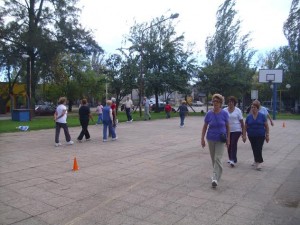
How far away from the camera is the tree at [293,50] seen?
41081mm

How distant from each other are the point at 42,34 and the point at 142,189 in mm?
27188

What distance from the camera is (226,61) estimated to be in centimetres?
3969

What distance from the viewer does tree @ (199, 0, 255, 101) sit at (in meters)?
35.6

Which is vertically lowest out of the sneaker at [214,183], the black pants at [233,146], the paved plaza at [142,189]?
the paved plaza at [142,189]

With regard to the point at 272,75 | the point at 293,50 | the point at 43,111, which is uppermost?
the point at 293,50

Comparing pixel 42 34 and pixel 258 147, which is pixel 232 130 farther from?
pixel 42 34

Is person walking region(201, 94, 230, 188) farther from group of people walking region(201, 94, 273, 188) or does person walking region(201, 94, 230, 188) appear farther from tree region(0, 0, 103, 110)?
tree region(0, 0, 103, 110)

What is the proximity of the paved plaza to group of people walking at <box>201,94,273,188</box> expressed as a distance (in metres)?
0.44

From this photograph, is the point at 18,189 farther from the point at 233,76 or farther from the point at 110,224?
the point at 233,76

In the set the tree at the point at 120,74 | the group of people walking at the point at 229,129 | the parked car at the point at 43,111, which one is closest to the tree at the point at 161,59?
the tree at the point at 120,74

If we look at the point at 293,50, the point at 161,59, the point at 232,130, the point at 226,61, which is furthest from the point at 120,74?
the point at 232,130

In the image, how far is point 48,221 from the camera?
4512 millimetres

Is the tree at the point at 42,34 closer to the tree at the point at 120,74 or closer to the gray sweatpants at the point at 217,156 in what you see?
the tree at the point at 120,74

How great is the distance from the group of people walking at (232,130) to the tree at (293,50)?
36328 millimetres
